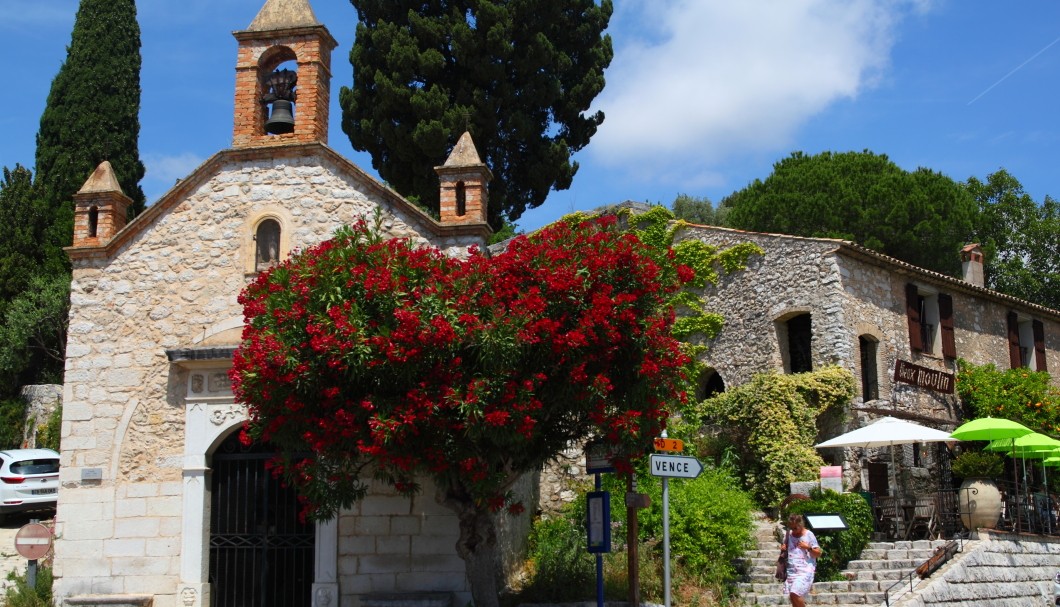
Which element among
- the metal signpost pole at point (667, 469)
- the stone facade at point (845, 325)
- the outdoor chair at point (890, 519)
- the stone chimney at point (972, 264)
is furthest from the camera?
the stone chimney at point (972, 264)

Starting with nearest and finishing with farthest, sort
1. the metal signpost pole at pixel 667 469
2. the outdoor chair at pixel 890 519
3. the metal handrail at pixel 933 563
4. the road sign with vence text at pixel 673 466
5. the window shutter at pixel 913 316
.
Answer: the metal signpost pole at pixel 667 469 < the road sign with vence text at pixel 673 466 < the metal handrail at pixel 933 563 < the outdoor chair at pixel 890 519 < the window shutter at pixel 913 316

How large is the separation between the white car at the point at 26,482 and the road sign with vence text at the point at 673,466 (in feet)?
45.1

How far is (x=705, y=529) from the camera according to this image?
52.7 ft

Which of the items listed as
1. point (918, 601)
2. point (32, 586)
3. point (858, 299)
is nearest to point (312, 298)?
point (32, 586)

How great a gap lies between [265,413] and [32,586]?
490 centimetres

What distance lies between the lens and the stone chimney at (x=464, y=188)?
14.8 meters

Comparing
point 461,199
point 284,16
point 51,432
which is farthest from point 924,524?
point 51,432

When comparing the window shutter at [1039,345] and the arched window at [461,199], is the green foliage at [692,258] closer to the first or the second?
the arched window at [461,199]

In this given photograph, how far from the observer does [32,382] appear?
28422 millimetres

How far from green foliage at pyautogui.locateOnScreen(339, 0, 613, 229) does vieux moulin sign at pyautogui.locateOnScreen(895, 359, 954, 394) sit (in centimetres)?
1075

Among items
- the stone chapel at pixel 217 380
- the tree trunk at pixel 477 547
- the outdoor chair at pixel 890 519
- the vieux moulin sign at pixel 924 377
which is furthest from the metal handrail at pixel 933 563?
the stone chapel at pixel 217 380

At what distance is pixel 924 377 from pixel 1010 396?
2.42 metres

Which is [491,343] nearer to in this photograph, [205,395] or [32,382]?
[205,395]

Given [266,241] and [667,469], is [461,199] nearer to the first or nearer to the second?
[266,241]
